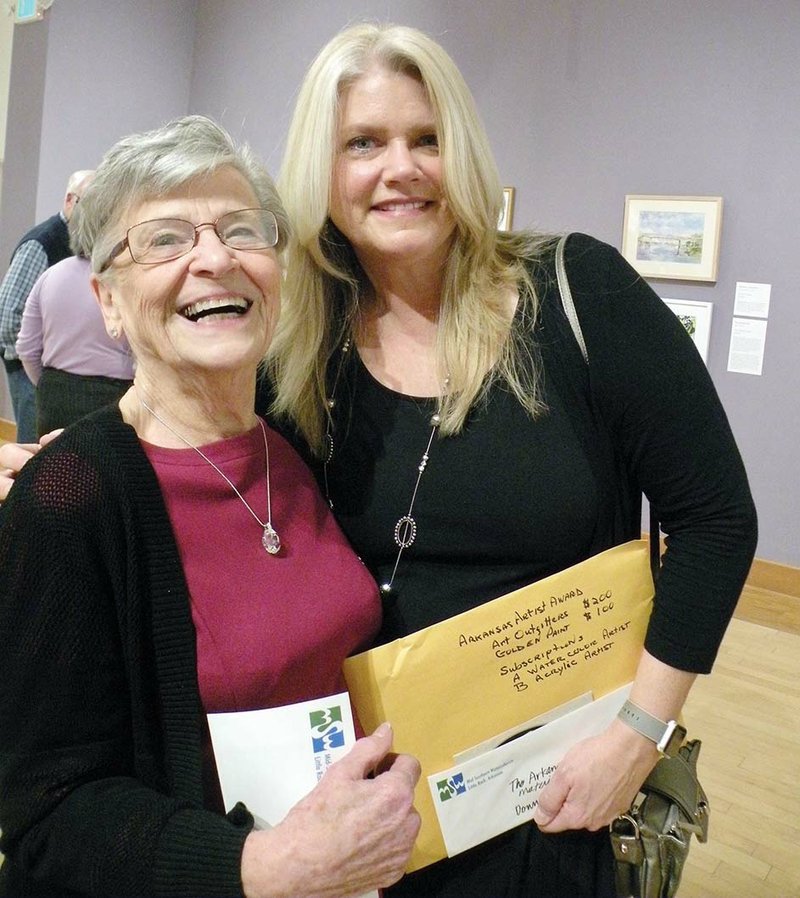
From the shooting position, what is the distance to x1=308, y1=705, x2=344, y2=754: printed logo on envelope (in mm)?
1072

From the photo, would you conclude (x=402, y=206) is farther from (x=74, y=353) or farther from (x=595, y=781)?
(x=74, y=353)

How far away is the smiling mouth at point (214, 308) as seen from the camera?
1.12 m

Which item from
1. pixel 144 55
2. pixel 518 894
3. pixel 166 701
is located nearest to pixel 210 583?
pixel 166 701

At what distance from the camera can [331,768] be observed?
39.5 inches

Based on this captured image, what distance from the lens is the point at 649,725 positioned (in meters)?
1.23

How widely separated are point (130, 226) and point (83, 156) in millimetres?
5923

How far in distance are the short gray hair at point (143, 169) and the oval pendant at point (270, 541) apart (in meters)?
0.43

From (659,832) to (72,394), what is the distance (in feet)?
9.69

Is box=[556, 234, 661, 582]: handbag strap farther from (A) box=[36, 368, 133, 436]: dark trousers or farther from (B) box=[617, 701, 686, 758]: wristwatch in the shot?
(A) box=[36, 368, 133, 436]: dark trousers

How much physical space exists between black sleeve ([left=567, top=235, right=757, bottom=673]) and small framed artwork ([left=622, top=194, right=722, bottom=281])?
3448 mm

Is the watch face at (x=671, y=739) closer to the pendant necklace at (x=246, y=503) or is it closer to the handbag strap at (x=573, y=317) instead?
the handbag strap at (x=573, y=317)

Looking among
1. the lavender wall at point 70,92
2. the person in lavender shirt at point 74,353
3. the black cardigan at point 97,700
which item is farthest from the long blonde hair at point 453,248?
the lavender wall at point 70,92

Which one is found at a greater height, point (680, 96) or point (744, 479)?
point (680, 96)

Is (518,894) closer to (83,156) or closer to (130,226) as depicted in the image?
(130,226)
